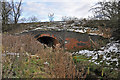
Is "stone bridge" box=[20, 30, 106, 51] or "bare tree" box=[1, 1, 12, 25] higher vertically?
"bare tree" box=[1, 1, 12, 25]

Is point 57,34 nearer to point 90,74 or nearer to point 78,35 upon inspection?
point 78,35

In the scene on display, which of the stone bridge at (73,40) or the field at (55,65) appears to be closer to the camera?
the field at (55,65)

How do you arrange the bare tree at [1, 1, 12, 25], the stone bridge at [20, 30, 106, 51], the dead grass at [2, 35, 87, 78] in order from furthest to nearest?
1. the bare tree at [1, 1, 12, 25]
2. the stone bridge at [20, 30, 106, 51]
3. the dead grass at [2, 35, 87, 78]

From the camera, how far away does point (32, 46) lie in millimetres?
6379

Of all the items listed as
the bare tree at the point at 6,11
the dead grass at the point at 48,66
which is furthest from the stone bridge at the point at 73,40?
the bare tree at the point at 6,11

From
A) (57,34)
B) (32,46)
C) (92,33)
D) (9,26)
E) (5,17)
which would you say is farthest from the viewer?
(5,17)

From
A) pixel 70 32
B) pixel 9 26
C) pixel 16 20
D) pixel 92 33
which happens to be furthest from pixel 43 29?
pixel 16 20

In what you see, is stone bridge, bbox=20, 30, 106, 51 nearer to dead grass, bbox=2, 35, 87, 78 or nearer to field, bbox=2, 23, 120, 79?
field, bbox=2, 23, 120, 79

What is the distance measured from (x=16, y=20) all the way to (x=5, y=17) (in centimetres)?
223

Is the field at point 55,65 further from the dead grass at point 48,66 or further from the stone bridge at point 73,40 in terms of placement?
the stone bridge at point 73,40

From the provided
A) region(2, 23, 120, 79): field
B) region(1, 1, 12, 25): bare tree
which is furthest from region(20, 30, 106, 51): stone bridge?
region(1, 1, 12, 25): bare tree

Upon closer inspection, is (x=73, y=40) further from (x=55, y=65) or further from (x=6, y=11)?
(x=6, y=11)

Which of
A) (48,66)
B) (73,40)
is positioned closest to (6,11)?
(73,40)

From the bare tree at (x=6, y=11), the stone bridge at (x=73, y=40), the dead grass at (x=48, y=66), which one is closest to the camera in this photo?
the dead grass at (x=48, y=66)
